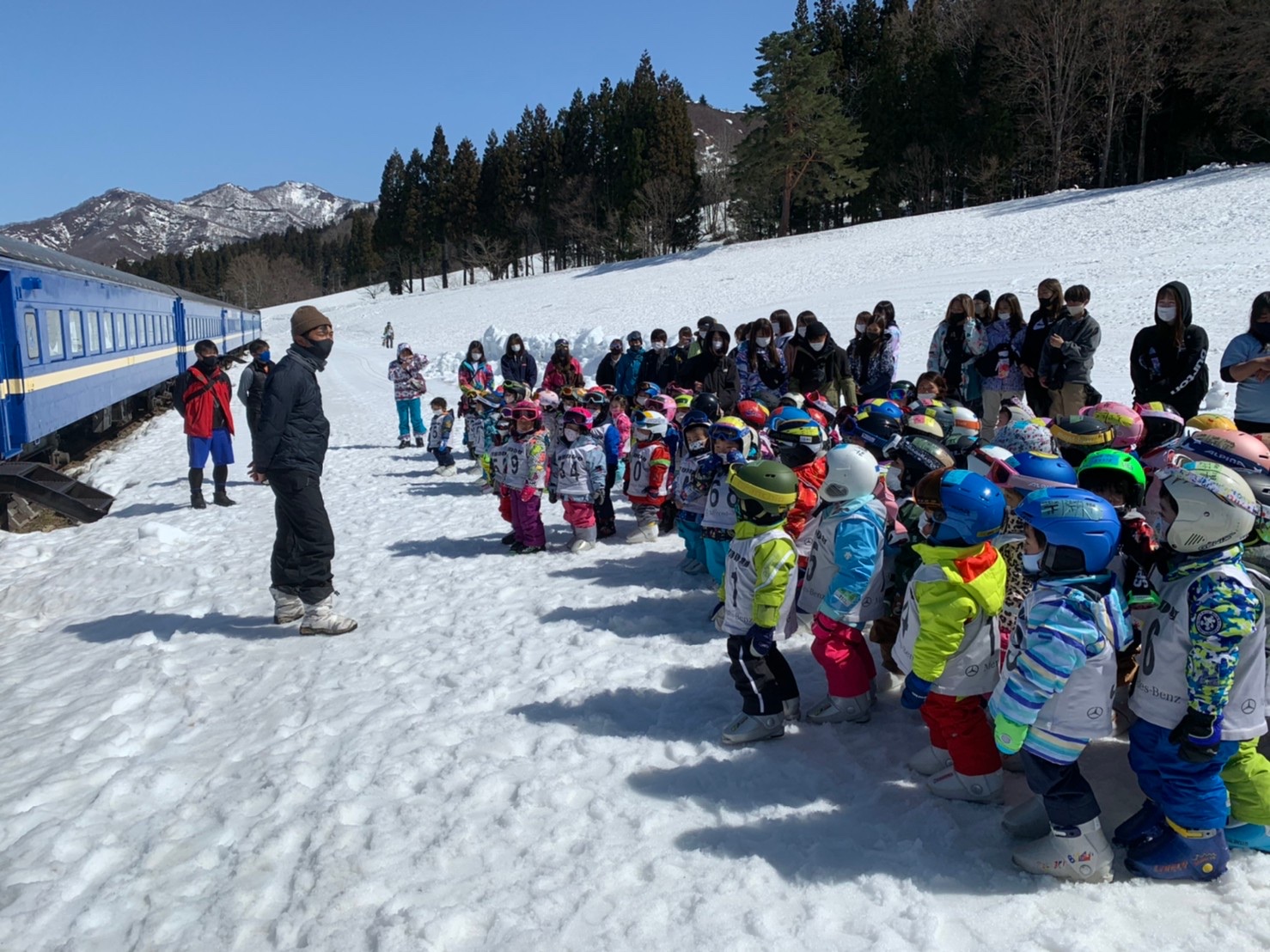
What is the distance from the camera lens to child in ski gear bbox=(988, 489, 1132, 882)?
259 cm

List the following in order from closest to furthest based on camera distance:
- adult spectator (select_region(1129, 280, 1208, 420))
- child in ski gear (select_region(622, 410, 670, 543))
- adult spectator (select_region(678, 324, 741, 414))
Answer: adult spectator (select_region(1129, 280, 1208, 420)) < child in ski gear (select_region(622, 410, 670, 543)) < adult spectator (select_region(678, 324, 741, 414))

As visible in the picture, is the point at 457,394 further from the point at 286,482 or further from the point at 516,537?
the point at 286,482

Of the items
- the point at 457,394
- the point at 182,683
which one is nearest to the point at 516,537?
the point at 182,683

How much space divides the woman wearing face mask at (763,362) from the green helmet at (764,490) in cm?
525

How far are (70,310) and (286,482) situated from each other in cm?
962

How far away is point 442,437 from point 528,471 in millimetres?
4628

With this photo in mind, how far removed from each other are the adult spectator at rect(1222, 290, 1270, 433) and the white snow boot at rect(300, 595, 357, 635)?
20.8ft

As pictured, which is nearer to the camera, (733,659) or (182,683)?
(733,659)

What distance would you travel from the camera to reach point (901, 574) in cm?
409

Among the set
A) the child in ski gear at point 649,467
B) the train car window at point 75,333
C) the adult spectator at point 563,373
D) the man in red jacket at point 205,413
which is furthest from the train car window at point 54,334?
the child in ski gear at point 649,467

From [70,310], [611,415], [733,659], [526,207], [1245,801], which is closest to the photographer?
[1245,801]

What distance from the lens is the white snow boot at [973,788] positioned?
3205 mm

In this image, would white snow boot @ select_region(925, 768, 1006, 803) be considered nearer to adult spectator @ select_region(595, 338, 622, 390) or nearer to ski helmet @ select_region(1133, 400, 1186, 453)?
ski helmet @ select_region(1133, 400, 1186, 453)

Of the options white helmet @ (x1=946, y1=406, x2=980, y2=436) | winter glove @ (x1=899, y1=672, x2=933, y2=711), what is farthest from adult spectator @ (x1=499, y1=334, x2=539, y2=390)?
winter glove @ (x1=899, y1=672, x2=933, y2=711)
